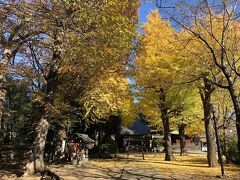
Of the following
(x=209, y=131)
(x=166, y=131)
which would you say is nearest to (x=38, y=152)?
(x=209, y=131)

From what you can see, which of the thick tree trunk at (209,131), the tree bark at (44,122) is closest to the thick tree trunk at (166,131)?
the thick tree trunk at (209,131)

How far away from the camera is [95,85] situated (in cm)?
1722

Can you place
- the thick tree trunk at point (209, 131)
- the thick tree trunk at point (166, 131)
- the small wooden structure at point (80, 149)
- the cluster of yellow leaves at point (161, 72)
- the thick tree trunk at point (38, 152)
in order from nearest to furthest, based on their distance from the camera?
the thick tree trunk at point (38, 152) → the cluster of yellow leaves at point (161, 72) → the thick tree trunk at point (209, 131) → the small wooden structure at point (80, 149) → the thick tree trunk at point (166, 131)

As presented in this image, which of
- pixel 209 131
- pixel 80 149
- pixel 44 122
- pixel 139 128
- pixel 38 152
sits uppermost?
pixel 139 128

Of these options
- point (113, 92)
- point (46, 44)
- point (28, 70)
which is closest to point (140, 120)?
point (113, 92)

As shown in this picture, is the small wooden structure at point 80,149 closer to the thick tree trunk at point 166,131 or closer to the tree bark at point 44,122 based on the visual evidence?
the tree bark at point 44,122

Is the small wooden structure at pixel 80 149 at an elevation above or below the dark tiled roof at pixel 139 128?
below

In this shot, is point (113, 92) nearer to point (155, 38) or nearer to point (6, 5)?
Result: point (155, 38)

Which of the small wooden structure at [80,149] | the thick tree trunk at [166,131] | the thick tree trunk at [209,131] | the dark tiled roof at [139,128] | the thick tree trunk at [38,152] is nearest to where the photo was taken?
the thick tree trunk at [38,152]

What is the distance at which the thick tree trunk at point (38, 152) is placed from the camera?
568 inches

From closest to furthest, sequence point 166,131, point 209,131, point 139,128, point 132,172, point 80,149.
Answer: point 132,172, point 209,131, point 80,149, point 166,131, point 139,128

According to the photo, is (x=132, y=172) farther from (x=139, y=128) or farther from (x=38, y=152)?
(x=139, y=128)

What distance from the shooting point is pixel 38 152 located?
14.9 m

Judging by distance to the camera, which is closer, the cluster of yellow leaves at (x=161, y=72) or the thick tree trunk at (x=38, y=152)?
the thick tree trunk at (x=38, y=152)
